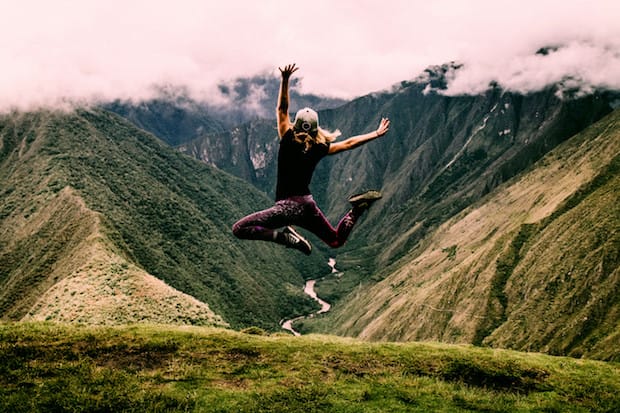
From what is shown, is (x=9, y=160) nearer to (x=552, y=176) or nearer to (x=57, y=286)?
(x=57, y=286)

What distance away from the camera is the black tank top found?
10031 millimetres

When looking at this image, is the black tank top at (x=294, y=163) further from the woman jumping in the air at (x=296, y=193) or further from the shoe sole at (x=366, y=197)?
the shoe sole at (x=366, y=197)

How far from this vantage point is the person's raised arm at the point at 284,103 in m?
9.54

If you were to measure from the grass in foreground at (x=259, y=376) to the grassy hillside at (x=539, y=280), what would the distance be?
287 ft

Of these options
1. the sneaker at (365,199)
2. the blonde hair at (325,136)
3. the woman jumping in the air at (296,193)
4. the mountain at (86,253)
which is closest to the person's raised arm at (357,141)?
the woman jumping in the air at (296,193)

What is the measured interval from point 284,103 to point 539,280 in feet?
453

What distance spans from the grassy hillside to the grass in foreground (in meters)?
87.3

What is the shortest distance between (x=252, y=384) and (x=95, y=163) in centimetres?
19977

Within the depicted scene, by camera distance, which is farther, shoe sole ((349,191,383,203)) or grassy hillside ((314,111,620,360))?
grassy hillside ((314,111,620,360))

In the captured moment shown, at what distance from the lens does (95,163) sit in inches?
7544

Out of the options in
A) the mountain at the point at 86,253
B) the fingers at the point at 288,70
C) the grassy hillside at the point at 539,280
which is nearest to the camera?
the fingers at the point at 288,70

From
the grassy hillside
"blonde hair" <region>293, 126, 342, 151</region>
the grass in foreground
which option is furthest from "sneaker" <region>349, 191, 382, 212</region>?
the grassy hillside

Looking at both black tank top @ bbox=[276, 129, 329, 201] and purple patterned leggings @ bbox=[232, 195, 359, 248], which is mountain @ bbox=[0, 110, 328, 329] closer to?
purple patterned leggings @ bbox=[232, 195, 359, 248]

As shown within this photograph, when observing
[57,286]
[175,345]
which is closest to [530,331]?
[57,286]
